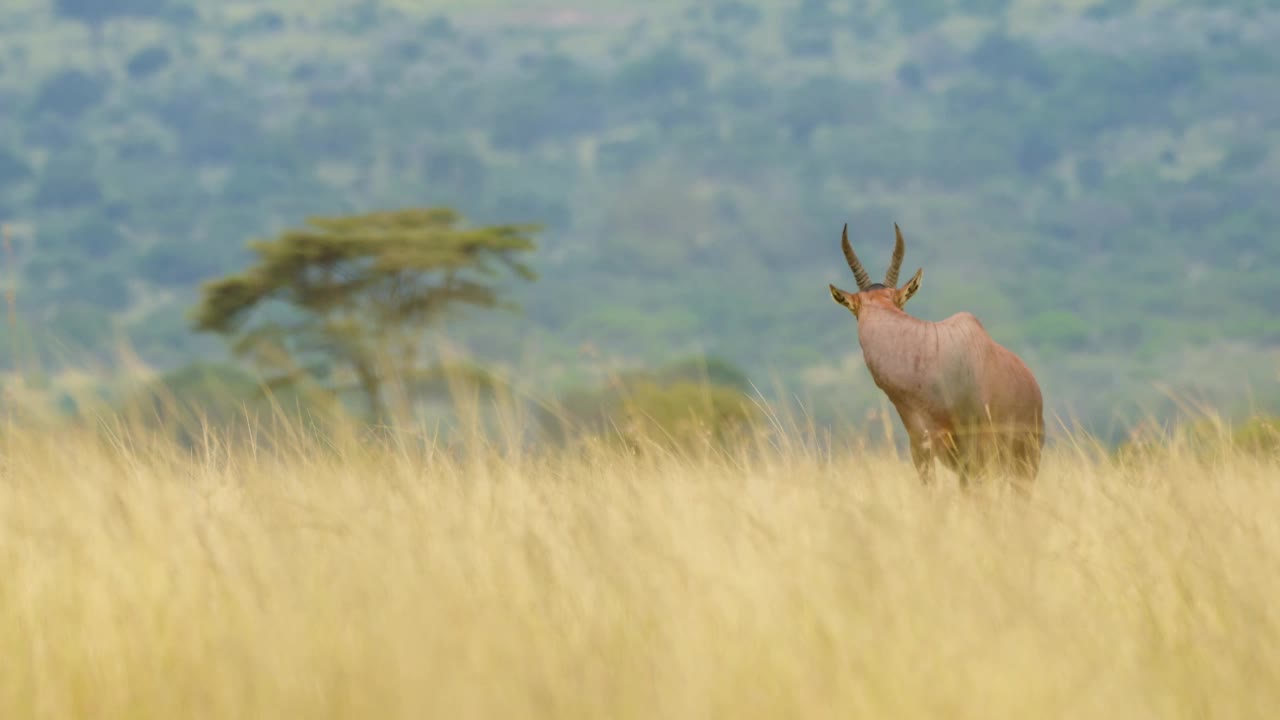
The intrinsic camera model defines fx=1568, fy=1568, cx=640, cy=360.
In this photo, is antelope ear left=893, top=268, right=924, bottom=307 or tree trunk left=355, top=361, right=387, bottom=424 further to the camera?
tree trunk left=355, top=361, right=387, bottom=424

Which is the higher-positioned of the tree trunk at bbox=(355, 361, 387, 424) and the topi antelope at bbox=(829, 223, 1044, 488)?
the tree trunk at bbox=(355, 361, 387, 424)

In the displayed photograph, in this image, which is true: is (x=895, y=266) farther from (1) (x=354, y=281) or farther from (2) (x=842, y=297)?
(1) (x=354, y=281)

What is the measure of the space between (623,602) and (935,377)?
4.54 metres

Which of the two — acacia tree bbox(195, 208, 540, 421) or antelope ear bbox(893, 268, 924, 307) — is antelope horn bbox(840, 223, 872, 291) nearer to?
antelope ear bbox(893, 268, 924, 307)

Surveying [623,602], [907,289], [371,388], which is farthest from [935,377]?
[371,388]

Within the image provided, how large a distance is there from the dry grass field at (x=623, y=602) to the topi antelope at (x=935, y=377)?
2009mm

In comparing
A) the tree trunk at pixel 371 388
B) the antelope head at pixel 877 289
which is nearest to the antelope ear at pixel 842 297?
the antelope head at pixel 877 289

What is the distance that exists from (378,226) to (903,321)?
29.9 m

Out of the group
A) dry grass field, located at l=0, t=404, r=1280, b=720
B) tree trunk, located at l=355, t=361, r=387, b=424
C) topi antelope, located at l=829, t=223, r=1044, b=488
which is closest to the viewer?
dry grass field, located at l=0, t=404, r=1280, b=720

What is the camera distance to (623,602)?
209 inches

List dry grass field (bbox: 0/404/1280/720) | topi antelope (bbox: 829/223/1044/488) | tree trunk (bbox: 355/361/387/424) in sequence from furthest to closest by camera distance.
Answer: tree trunk (bbox: 355/361/387/424)
topi antelope (bbox: 829/223/1044/488)
dry grass field (bbox: 0/404/1280/720)

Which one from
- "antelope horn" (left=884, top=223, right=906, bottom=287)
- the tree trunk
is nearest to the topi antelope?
"antelope horn" (left=884, top=223, right=906, bottom=287)

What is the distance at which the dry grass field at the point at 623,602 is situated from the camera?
463cm

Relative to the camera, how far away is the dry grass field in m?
4.63
